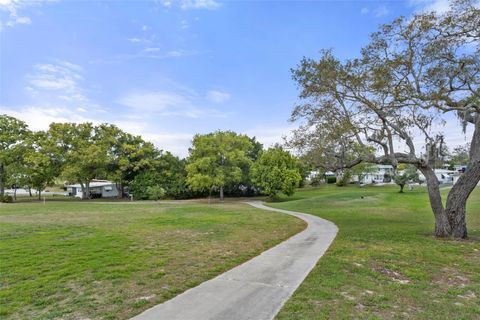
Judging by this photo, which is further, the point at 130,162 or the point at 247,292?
the point at 130,162

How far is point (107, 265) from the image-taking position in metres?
6.02

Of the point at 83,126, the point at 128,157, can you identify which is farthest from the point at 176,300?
the point at 83,126

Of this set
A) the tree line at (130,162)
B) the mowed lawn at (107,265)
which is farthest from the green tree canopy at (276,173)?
the mowed lawn at (107,265)

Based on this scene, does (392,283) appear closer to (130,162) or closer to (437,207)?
(437,207)

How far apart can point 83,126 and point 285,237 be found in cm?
3550

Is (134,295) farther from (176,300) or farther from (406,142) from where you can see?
(406,142)

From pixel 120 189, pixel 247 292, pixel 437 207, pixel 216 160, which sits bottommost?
pixel 247 292

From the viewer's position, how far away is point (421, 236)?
993 cm

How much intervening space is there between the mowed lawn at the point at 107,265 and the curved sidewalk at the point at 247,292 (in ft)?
1.02

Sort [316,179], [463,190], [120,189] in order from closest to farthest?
[463,190] < [316,179] < [120,189]

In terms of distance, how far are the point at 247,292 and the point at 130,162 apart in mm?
35536

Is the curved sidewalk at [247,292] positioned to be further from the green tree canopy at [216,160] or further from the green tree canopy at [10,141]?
the green tree canopy at [10,141]

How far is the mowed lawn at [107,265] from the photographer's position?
408cm

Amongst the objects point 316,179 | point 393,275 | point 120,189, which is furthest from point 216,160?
point 393,275
